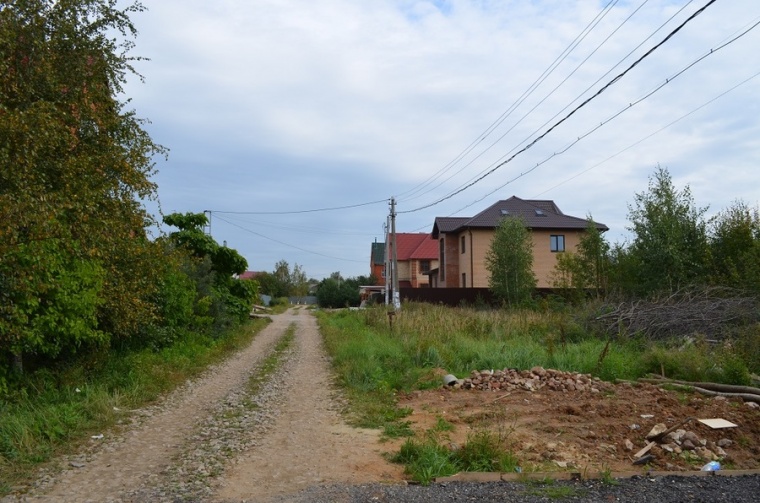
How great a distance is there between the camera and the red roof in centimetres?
6512

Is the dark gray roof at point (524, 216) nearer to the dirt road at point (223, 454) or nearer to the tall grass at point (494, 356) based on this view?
the tall grass at point (494, 356)

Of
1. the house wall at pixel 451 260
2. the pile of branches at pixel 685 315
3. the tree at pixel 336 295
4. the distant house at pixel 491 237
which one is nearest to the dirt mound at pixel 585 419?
the pile of branches at pixel 685 315

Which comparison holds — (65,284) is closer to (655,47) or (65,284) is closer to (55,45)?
(55,45)

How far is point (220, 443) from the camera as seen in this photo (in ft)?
26.2

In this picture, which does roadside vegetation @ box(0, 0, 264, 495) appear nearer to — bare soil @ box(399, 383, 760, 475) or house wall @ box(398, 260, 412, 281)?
bare soil @ box(399, 383, 760, 475)

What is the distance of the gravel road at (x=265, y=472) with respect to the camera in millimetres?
5852

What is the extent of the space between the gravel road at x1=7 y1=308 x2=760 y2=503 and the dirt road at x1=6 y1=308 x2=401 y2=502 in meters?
0.01

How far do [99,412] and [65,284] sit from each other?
195 centimetres

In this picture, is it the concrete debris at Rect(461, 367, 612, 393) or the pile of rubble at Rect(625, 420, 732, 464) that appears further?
the concrete debris at Rect(461, 367, 612, 393)

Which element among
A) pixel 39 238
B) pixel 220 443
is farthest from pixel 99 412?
pixel 39 238

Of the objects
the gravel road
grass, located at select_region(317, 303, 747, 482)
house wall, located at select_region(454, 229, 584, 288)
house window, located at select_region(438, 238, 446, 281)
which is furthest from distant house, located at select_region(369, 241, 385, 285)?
the gravel road

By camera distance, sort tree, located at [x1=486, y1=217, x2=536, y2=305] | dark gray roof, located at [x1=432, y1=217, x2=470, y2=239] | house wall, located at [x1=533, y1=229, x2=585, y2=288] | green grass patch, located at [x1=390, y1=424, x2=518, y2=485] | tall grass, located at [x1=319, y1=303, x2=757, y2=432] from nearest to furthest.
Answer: green grass patch, located at [x1=390, y1=424, x2=518, y2=485] → tall grass, located at [x1=319, y1=303, x2=757, y2=432] → tree, located at [x1=486, y1=217, x2=536, y2=305] → house wall, located at [x1=533, y1=229, x2=585, y2=288] → dark gray roof, located at [x1=432, y1=217, x2=470, y2=239]

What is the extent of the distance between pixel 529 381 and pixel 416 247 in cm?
5726

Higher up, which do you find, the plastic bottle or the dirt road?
the plastic bottle
